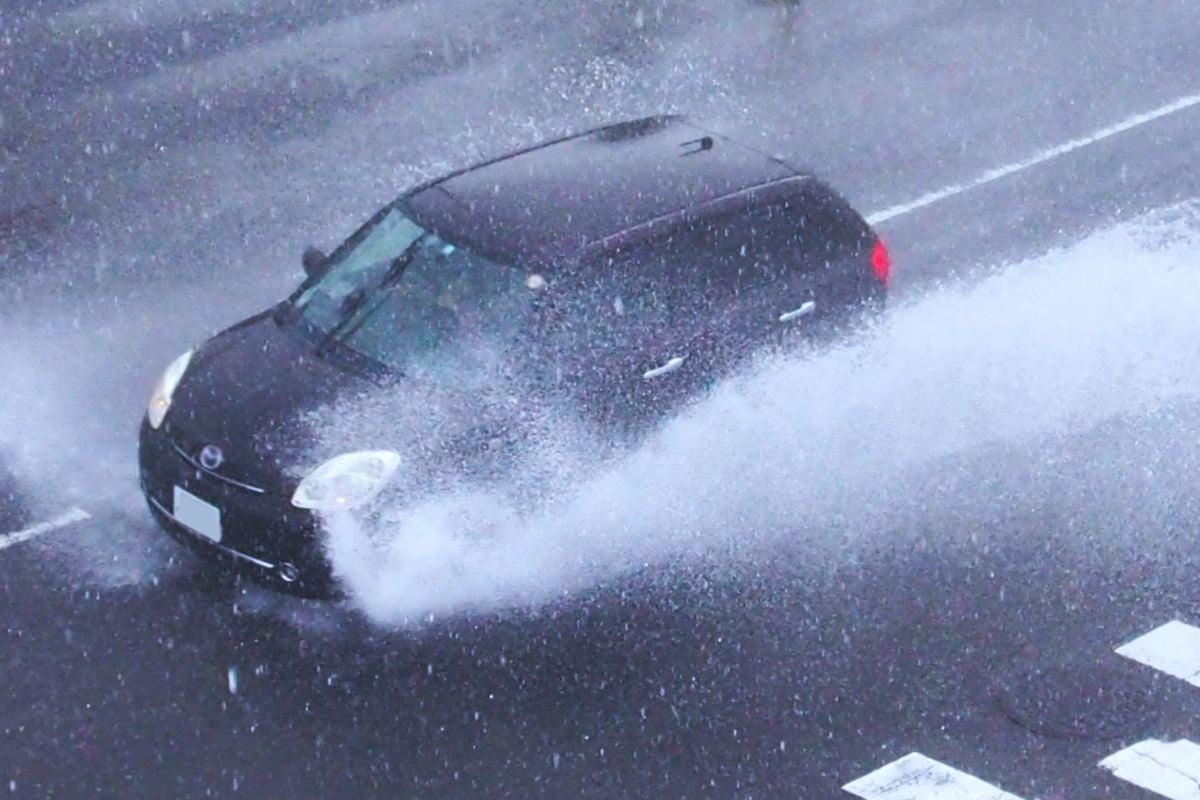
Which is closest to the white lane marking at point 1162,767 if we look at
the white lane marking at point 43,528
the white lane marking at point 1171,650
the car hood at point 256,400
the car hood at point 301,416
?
the white lane marking at point 1171,650

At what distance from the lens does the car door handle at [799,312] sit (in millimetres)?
9188

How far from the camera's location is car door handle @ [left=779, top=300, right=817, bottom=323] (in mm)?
9188

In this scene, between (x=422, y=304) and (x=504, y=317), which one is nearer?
(x=504, y=317)

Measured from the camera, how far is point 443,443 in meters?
8.23

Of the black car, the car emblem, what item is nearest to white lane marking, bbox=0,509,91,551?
the black car

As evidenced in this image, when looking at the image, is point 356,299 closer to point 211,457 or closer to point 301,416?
point 301,416

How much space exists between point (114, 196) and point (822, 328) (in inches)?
222

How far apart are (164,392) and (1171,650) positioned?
4652 mm

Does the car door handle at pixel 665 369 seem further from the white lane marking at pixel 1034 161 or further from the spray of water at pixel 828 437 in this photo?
the white lane marking at pixel 1034 161

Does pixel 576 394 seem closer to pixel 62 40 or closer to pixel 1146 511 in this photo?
pixel 1146 511

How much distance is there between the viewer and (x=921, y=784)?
7.31m

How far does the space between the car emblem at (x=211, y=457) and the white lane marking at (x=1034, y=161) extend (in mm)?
5448

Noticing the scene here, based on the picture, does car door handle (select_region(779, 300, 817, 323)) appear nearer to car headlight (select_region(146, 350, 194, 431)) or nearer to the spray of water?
the spray of water

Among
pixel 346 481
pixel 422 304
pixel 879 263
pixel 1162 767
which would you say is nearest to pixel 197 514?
pixel 346 481
